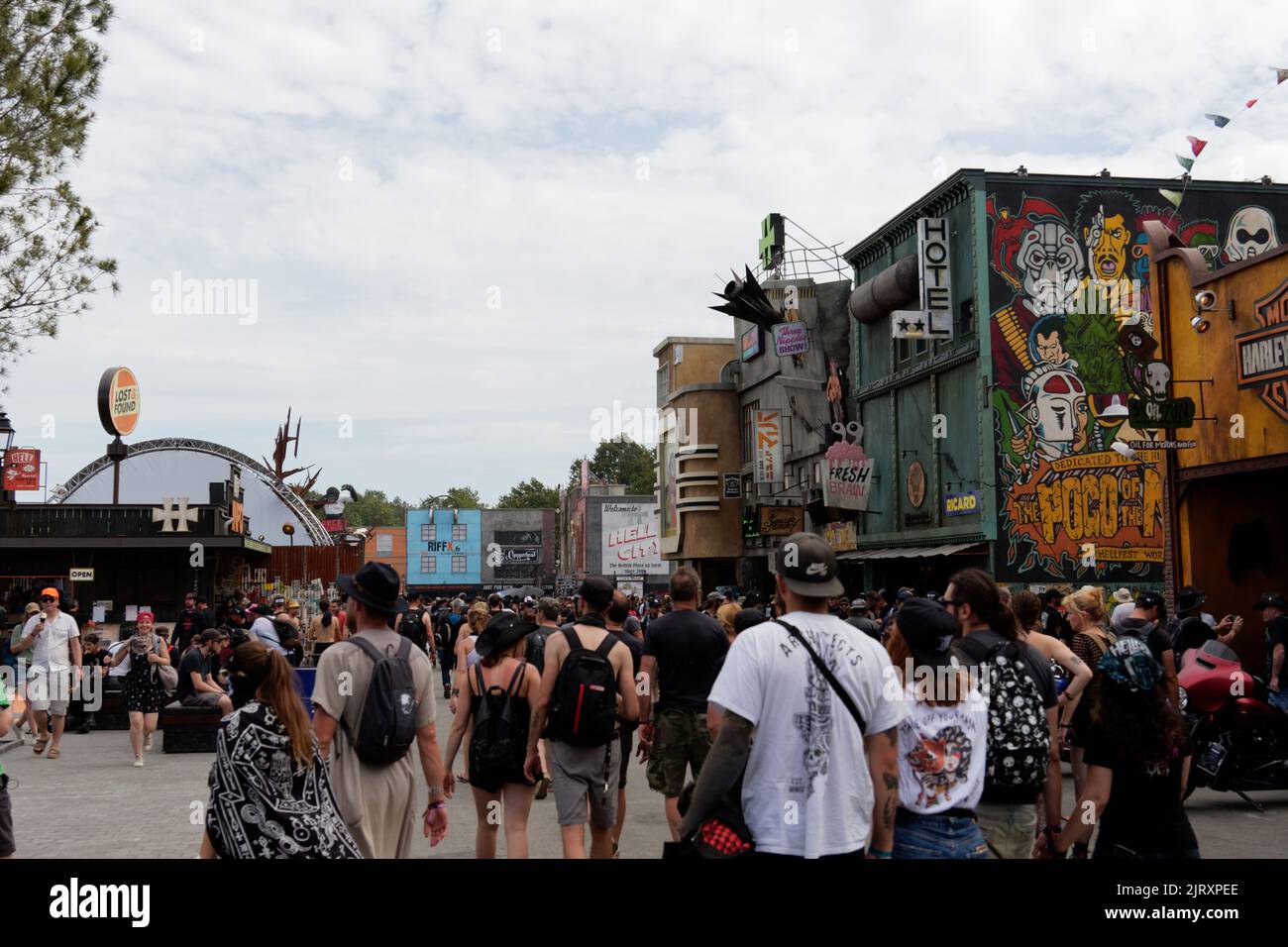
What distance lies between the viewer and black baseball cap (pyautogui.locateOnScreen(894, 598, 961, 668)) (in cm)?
494

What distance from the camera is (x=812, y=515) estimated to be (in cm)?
3766

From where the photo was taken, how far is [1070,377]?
86.4 feet

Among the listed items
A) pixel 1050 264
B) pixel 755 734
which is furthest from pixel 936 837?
pixel 1050 264

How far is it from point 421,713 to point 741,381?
41.8 m

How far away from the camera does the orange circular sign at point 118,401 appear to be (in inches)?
1478

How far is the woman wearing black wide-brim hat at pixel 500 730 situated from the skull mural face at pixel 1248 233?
26.4 meters

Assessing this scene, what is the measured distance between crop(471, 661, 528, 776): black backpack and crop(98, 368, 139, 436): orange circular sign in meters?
34.4

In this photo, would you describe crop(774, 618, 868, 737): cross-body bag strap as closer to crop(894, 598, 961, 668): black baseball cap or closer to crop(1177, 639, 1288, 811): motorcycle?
crop(894, 598, 961, 668): black baseball cap

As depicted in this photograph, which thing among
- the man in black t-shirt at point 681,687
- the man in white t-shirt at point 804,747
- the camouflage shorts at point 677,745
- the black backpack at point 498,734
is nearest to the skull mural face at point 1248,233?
the man in black t-shirt at point 681,687

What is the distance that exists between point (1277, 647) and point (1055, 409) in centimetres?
1561

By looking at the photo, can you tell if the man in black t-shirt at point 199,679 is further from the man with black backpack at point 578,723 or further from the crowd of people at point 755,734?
the man with black backpack at point 578,723

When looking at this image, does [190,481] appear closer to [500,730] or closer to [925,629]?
[500,730]
